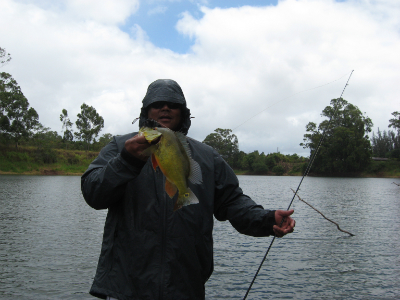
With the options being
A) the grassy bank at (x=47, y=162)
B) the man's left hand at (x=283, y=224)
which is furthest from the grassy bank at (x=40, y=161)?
the man's left hand at (x=283, y=224)

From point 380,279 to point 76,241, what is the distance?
11933mm

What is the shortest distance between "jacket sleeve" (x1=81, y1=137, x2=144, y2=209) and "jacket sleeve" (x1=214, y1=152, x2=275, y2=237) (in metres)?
0.95

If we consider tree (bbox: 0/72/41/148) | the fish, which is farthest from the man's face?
tree (bbox: 0/72/41/148)

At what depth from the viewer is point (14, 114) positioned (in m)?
66.4

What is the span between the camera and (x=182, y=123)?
3594 mm

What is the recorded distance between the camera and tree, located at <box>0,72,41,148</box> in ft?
216

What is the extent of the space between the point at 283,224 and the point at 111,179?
1486 mm

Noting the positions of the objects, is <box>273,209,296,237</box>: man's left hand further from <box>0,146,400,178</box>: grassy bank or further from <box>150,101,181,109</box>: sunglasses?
<box>0,146,400,178</box>: grassy bank

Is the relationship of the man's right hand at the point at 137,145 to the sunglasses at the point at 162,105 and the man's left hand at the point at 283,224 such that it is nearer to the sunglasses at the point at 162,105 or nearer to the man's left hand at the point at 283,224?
the sunglasses at the point at 162,105

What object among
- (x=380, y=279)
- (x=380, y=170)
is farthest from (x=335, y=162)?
(x=380, y=279)

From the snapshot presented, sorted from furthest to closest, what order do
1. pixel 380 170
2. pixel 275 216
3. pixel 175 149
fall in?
pixel 380 170
pixel 275 216
pixel 175 149

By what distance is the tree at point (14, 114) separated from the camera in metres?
65.8

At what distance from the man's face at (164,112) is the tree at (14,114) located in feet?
238

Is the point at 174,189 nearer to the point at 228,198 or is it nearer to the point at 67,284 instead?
the point at 228,198
